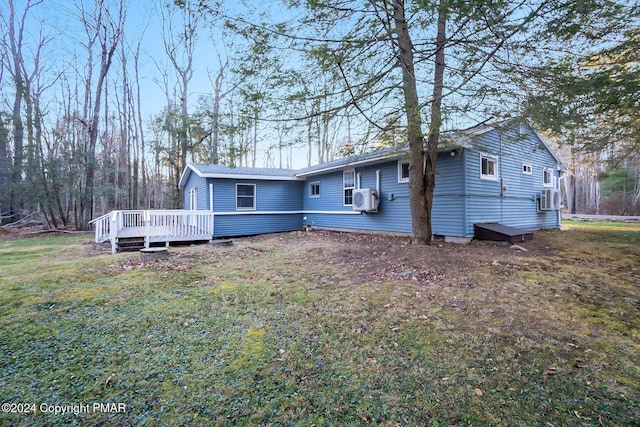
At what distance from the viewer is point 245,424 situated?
5.82ft

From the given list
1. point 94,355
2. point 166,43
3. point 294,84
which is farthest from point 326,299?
point 166,43

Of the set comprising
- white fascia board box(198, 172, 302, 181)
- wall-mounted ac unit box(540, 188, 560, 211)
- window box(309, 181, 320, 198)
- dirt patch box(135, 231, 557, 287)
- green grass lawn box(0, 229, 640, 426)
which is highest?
white fascia board box(198, 172, 302, 181)

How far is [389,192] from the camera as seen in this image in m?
9.83

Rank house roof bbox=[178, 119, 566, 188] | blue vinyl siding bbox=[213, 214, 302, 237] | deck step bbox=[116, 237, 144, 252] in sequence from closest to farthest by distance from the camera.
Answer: house roof bbox=[178, 119, 566, 188], deck step bbox=[116, 237, 144, 252], blue vinyl siding bbox=[213, 214, 302, 237]

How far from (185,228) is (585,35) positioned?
35.7 feet

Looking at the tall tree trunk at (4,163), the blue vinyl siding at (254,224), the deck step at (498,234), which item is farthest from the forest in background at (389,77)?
the tall tree trunk at (4,163)

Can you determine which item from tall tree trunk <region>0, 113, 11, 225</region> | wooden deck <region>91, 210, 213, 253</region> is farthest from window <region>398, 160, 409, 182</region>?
tall tree trunk <region>0, 113, 11, 225</region>

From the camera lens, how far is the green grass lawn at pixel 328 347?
190 cm

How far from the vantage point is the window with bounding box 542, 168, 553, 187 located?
11579 millimetres

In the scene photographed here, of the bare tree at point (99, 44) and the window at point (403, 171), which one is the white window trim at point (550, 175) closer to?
the window at point (403, 171)

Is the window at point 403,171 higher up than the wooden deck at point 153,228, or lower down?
higher up

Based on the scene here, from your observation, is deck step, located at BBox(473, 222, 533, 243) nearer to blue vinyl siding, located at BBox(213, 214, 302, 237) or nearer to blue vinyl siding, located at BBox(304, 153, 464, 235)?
blue vinyl siding, located at BBox(304, 153, 464, 235)

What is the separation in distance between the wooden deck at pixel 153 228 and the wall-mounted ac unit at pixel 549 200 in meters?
12.7

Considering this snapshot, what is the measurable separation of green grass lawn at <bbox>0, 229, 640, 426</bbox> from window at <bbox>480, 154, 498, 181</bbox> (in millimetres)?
4223
